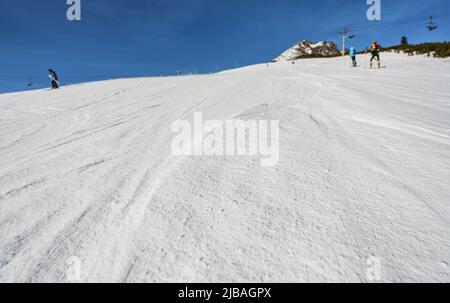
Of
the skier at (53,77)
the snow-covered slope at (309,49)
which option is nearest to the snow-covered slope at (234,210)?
the skier at (53,77)

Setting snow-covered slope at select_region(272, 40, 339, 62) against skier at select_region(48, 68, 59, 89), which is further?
snow-covered slope at select_region(272, 40, 339, 62)

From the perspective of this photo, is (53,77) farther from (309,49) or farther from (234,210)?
(309,49)

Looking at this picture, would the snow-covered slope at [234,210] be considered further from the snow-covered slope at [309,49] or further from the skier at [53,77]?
the snow-covered slope at [309,49]

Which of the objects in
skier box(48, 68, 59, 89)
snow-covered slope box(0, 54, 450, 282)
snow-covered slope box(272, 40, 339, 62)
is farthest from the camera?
snow-covered slope box(272, 40, 339, 62)

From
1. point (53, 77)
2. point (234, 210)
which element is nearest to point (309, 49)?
point (53, 77)

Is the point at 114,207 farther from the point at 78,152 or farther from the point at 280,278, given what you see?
the point at 78,152

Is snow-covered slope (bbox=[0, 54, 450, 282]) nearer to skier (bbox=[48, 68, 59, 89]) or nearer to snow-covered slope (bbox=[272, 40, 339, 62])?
skier (bbox=[48, 68, 59, 89])

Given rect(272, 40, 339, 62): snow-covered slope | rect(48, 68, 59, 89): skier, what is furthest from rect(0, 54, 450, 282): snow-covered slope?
rect(272, 40, 339, 62): snow-covered slope

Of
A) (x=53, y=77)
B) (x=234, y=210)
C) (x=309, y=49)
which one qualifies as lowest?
(x=234, y=210)

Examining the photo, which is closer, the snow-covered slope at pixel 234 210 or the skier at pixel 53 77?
the snow-covered slope at pixel 234 210
